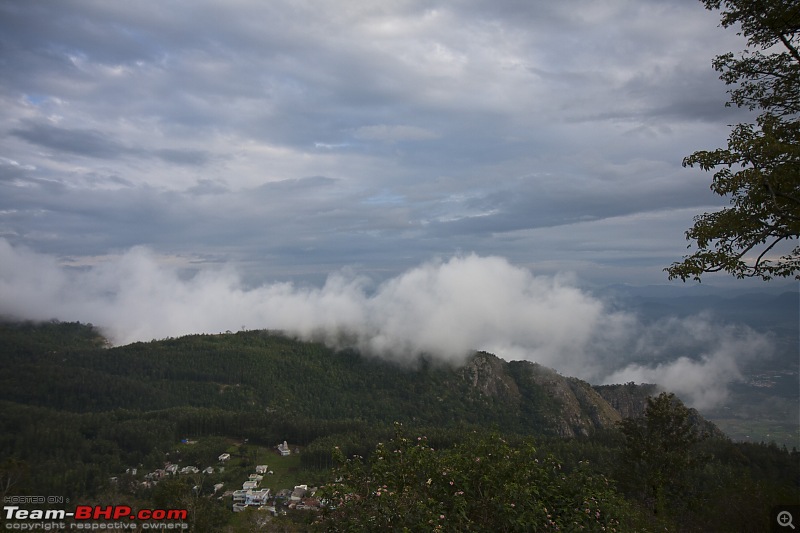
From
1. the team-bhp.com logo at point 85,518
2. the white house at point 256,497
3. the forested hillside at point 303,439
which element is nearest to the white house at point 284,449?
the forested hillside at point 303,439

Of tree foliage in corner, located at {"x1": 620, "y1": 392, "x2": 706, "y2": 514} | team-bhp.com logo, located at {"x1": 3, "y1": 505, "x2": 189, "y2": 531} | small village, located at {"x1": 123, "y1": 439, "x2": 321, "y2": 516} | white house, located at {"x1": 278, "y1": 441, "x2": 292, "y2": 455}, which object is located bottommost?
white house, located at {"x1": 278, "y1": 441, "x2": 292, "y2": 455}

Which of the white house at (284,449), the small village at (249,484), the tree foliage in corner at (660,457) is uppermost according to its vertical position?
the tree foliage in corner at (660,457)

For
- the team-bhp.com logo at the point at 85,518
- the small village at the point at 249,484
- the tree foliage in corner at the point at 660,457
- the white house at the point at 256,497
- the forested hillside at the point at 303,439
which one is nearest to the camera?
the team-bhp.com logo at the point at 85,518

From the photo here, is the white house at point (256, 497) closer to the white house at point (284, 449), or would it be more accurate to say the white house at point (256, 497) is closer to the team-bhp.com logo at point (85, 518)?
the white house at point (284, 449)

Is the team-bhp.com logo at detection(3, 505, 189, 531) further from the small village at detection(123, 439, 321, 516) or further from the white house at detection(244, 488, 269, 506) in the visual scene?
the white house at detection(244, 488, 269, 506)

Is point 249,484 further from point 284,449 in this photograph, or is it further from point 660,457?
point 660,457

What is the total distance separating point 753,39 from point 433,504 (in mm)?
14366

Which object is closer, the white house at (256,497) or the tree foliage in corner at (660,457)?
the tree foliage in corner at (660,457)

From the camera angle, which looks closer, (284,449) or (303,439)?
(284,449)

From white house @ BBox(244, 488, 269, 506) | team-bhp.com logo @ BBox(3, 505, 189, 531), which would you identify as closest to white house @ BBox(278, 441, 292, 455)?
white house @ BBox(244, 488, 269, 506)

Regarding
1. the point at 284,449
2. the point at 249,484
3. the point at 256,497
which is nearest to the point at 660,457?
the point at 256,497

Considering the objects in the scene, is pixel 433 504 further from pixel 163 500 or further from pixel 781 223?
pixel 163 500

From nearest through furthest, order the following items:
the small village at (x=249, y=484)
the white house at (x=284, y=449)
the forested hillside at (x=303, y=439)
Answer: the forested hillside at (x=303, y=439) < the small village at (x=249, y=484) < the white house at (x=284, y=449)

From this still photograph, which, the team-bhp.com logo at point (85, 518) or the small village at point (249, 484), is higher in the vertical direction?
the team-bhp.com logo at point (85, 518)
